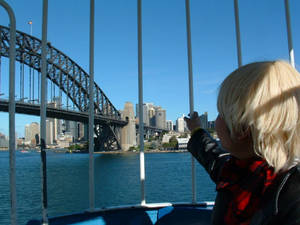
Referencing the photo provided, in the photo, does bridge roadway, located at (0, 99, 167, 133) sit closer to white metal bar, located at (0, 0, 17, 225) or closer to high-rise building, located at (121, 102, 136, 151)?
high-rise building, located at (121, 102, 136, 151)

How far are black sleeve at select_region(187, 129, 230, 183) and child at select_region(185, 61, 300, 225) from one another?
4.7 inches

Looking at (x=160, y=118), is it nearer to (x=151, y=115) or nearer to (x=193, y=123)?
(x=151, y=115)

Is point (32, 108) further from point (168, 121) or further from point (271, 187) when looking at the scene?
point (168, 121)

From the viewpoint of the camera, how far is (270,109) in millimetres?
362

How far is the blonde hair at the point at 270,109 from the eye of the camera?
0.36 metres

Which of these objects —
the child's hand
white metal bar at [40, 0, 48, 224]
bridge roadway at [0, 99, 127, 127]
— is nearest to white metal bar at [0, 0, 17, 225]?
white metal bar at [40, 0, 48, 224]

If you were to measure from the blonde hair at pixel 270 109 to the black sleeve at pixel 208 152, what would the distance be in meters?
0.18

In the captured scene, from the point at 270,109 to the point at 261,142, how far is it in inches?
1.8

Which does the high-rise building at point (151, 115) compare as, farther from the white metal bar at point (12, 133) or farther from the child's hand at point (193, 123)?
the child's hand at point (193, 123)

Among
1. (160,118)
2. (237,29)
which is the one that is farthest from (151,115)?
(237,29)

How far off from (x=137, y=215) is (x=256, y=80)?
0.93 m

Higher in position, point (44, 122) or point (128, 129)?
point (128, 129)

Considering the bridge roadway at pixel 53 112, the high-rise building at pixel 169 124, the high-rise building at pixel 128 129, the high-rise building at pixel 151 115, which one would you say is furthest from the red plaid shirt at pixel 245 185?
the high-rise building at pixel 169 124

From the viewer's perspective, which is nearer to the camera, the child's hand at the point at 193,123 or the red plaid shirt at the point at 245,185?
the red plaid shirt at the point at 245,185
